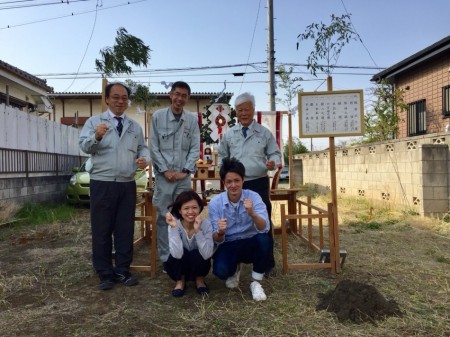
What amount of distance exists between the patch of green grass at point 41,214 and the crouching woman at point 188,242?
4851 millimetres

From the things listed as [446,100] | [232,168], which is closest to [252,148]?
[232,168]

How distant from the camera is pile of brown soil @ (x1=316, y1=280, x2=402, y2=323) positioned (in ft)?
9.22

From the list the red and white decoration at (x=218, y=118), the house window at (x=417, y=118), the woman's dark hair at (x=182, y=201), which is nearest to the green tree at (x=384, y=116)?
the house window at (x=417, y=118)

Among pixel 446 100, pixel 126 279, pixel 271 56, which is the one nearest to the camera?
pixel 126 279

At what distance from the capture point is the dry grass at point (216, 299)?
2.69 m

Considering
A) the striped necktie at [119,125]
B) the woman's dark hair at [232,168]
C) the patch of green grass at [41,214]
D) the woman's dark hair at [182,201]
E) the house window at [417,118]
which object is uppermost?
the house window at [417,118]

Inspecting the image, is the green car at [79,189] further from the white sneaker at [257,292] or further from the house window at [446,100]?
the house window at [446,100]

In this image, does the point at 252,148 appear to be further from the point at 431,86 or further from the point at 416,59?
the point at 416,59

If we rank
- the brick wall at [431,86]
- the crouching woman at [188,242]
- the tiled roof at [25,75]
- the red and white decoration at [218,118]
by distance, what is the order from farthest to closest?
1. the brick wall at [431,86]
2. the tiled roof at [25,75]
3. the red and white decoration at [218,118]
4. the crouching woman at [188,242]

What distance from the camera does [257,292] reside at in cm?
325

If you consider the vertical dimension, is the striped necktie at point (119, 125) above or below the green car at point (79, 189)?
above

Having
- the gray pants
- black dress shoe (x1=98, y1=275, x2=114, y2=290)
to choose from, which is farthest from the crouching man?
black dress shoe (x1=98, y1=275, x2=114, y2=290)

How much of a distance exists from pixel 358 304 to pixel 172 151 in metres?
2.20

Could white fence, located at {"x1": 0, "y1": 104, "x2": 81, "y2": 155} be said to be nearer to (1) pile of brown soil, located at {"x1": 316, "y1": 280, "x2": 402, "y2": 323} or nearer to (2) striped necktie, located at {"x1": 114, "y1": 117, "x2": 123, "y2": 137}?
(2) striped necktie, located at {"x1": 114, "y1": 117, "x2": 123, "y2": 137}
